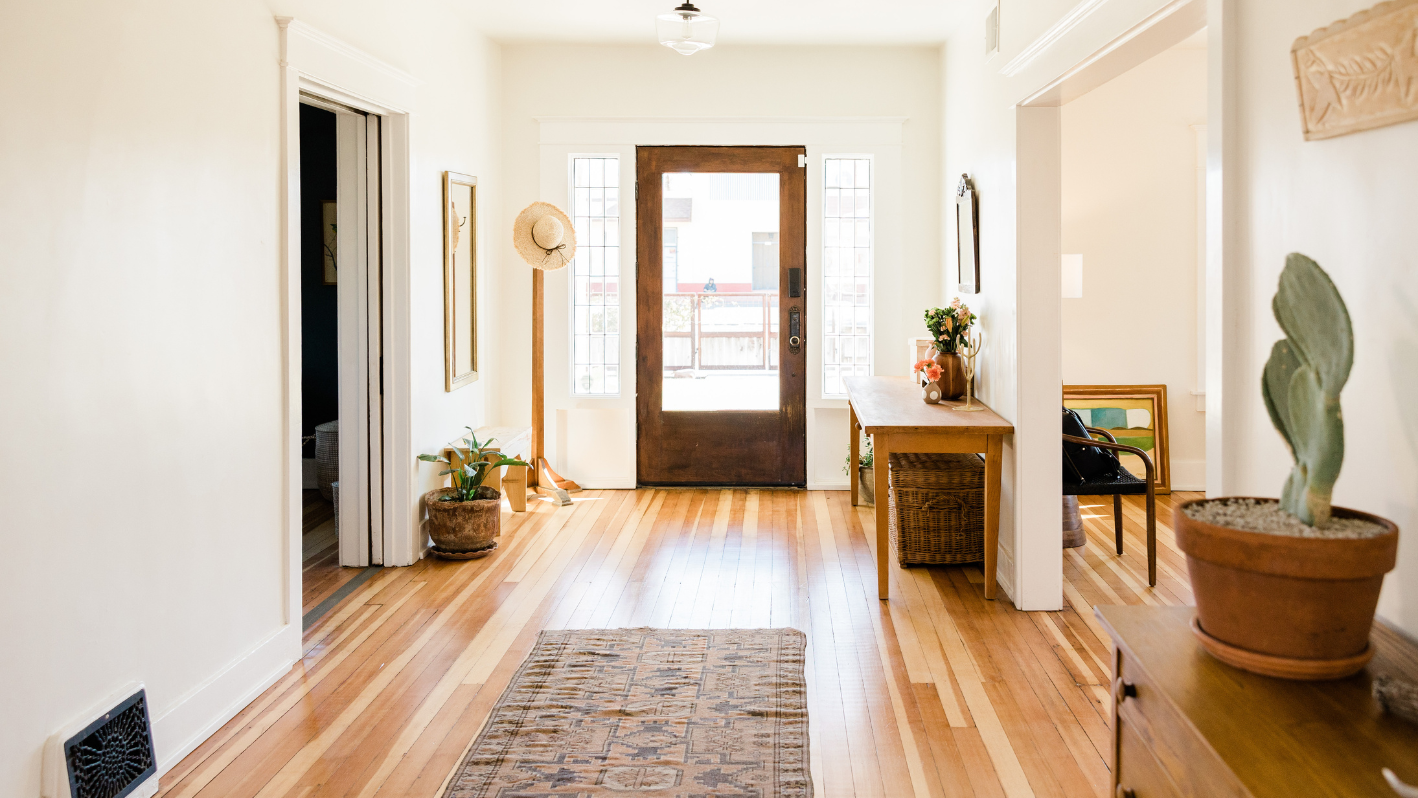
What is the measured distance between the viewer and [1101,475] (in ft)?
14.8

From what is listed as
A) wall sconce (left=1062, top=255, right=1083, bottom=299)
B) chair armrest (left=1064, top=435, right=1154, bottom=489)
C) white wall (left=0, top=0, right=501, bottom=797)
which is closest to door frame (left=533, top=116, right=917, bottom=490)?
wall sconce (left=1062, top=255, right=1083, bottom=299)

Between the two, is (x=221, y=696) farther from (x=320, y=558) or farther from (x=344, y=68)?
(x=344, y=68)

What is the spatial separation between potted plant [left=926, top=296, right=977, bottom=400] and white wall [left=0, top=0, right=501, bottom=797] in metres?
3.07

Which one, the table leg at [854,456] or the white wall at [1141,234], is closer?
the table leg at [854,456]

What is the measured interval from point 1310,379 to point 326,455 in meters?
5.73

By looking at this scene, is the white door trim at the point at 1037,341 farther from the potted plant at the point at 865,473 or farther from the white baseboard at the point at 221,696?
the white baseboard at the point at 221,696

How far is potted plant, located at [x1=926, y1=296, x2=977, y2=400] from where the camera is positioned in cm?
494

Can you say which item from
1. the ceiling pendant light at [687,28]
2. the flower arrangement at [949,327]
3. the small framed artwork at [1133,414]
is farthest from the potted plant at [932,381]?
the ceiling pendant light at [687,28]

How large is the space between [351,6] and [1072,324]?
15.1 ft

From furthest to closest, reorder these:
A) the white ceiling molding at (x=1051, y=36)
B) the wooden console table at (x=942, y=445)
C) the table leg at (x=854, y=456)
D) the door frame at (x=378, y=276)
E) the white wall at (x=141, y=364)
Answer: the table leg at (x=854, y=456), the wooden console table at (x=942, y=445), the door frame at (x=378, y=276), the white ceiling molding at (x=1051, y=36), the white wall at (x=141, y=364)

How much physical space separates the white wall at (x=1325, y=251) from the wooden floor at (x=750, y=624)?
3.61ft

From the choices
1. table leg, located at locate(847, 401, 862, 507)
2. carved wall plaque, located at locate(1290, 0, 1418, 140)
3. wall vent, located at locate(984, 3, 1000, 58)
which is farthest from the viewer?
table leg, located at locate(847, 401, 862, 507)

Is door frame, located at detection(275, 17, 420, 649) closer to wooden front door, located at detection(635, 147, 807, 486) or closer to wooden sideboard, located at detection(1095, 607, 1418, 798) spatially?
wooden front door, located at detection(635, 147, 807, 486)

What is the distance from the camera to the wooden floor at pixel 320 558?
14.3 feet
